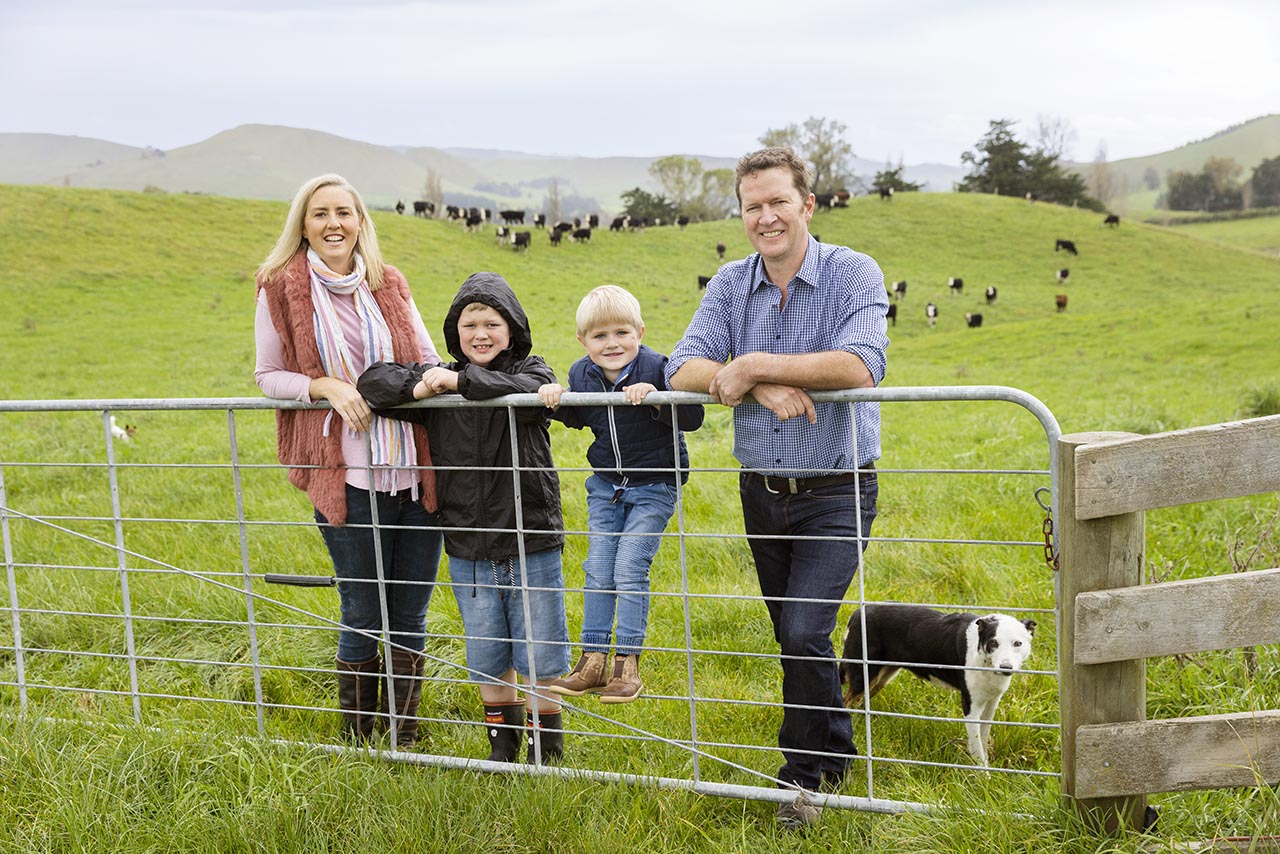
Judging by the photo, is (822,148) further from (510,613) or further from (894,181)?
(510,613)

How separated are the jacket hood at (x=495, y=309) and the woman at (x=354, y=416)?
264 mm

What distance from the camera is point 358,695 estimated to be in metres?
4.31

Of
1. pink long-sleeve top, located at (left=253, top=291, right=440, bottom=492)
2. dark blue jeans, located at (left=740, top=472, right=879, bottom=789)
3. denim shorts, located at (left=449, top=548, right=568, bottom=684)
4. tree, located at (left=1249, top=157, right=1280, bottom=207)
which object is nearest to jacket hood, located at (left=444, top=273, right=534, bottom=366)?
pink long-sleeve top, located at (left=253, top=291, right=440, bottom=492)

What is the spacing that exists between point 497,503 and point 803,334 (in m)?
1.38

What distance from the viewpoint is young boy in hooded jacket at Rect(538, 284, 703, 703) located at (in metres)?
3.85

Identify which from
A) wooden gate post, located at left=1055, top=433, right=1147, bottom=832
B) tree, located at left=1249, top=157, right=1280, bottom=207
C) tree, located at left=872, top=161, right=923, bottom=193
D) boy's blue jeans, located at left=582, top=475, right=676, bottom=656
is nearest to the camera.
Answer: wooden gate post, located at left=1055, top=433, right=1147, bottom=832

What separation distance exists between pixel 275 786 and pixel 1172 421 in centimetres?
1131

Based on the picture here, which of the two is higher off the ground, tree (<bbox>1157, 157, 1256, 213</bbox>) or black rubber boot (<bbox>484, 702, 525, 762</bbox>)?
tree (<bbox>1157, 157, 1256, 213</bbox>)

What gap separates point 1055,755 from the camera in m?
4.04

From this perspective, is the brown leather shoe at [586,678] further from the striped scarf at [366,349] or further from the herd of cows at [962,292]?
the herd of cows at [962,292]

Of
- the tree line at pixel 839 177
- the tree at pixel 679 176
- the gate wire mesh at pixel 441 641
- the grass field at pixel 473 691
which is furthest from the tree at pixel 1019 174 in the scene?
the gate wire mesh at pixel 441 641

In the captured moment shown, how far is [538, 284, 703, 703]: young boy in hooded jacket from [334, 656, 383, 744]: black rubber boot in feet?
3.30

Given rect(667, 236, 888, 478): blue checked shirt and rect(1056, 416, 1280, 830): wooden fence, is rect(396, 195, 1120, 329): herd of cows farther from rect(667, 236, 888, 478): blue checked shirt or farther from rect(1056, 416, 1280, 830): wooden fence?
rect(1056, 416, 1280, 830): wooden fence

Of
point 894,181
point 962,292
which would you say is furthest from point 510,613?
point 894,181
